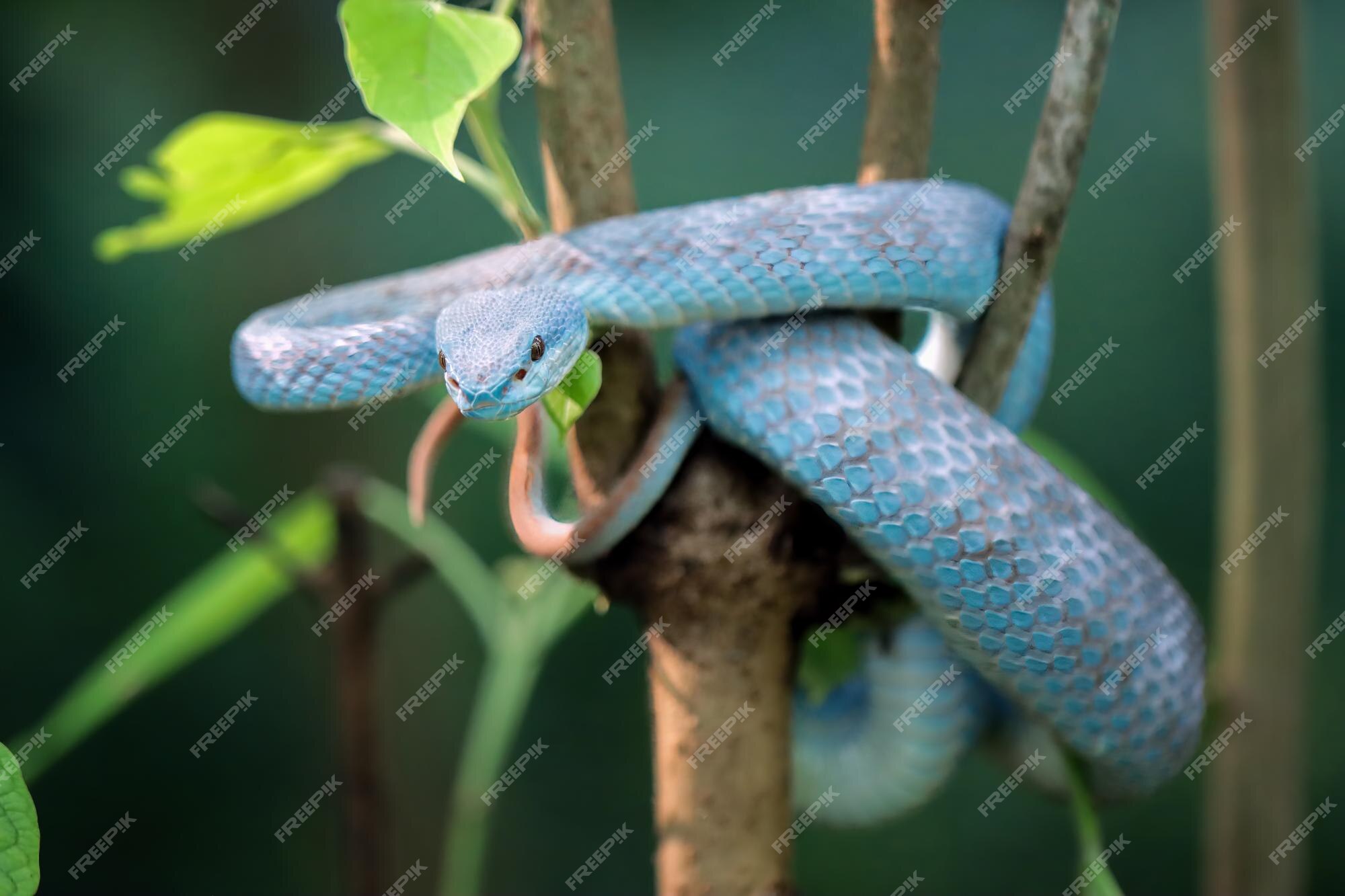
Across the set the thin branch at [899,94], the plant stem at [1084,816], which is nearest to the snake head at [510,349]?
the thin branch at [899,94]

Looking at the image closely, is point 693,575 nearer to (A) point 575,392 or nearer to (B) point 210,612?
(A) point 575,392

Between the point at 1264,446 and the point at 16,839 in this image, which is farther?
the point at 1264,446

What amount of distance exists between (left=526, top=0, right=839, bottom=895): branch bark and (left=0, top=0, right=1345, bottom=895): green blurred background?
173cm

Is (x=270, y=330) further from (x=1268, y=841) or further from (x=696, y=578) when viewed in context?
(x=1268, y=841)

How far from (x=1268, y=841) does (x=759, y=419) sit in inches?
50.7

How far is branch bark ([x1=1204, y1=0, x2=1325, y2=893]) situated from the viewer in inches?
65.9

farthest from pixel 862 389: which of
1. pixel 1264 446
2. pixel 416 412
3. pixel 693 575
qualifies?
pixel 416 412

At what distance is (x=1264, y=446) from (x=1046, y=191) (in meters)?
0.85

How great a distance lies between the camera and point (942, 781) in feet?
5.29

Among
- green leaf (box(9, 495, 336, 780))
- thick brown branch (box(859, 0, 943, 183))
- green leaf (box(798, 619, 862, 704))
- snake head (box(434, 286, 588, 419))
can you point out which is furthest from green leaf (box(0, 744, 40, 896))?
thick brown branch (box(859, 0, 943, 183))

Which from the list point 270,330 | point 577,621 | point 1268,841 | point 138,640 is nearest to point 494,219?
point 577,621

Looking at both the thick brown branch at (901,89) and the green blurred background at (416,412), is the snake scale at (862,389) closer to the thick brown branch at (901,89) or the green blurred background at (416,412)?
the thick brown branch at (901,89)

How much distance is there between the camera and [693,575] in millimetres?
1219

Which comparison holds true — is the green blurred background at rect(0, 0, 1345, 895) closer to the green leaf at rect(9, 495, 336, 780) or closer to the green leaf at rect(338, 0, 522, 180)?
the green leaf at rect(9, 495, 336, 780)
